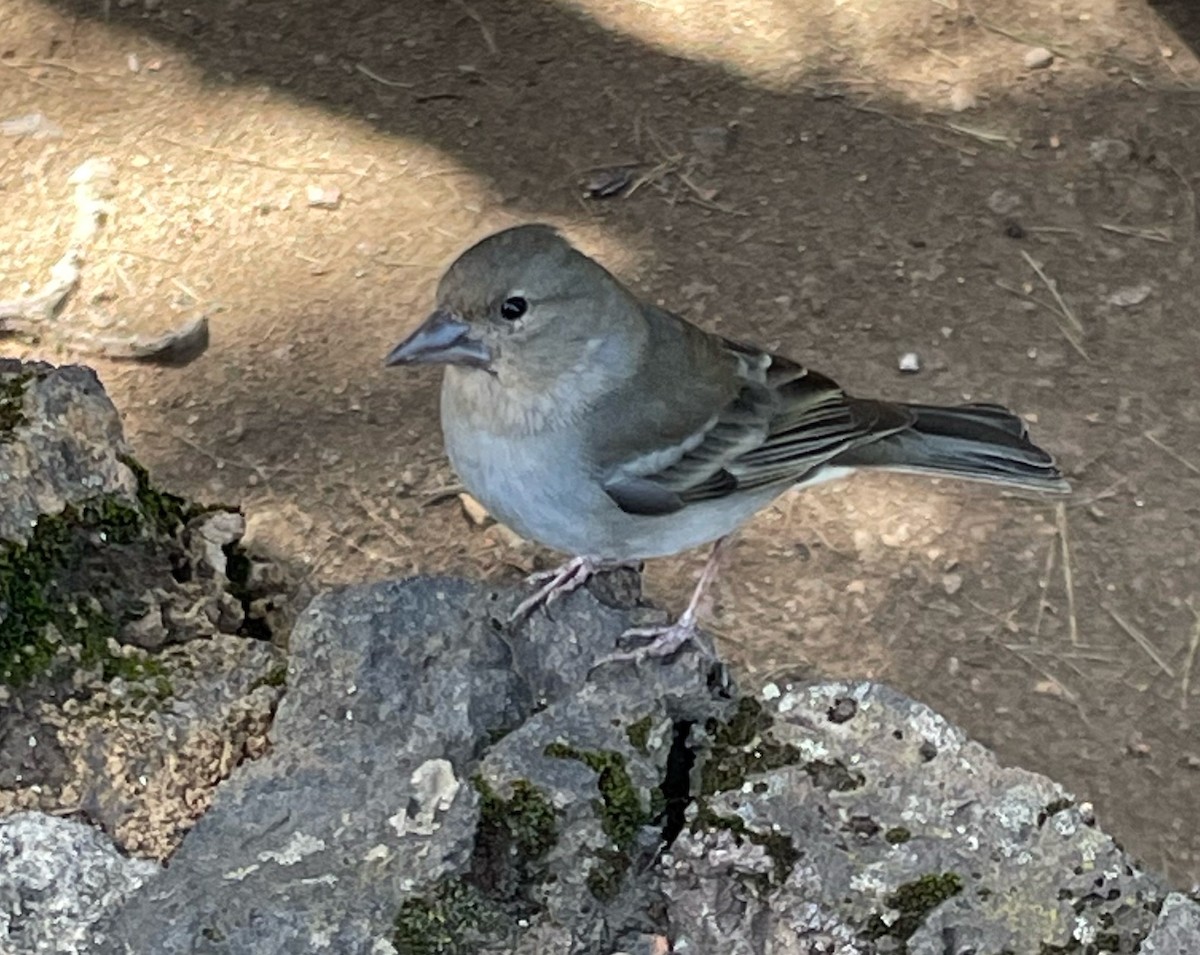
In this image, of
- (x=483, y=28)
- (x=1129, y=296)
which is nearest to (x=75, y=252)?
(x=483, y=28)

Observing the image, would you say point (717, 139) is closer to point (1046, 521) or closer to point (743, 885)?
point (1046, 521)

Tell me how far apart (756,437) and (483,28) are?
3.52 metres

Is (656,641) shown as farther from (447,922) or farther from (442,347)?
(442,347)

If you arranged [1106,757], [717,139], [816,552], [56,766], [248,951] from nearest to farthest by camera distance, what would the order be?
[248,951] < [56,766] < [1106,757] < [816,552] < [717,139]

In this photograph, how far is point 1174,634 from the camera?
4.71 m

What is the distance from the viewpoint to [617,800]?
2.39 meters

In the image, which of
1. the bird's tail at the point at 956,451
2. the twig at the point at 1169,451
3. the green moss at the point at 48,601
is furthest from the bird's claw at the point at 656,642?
the twig at the point at 1169,451

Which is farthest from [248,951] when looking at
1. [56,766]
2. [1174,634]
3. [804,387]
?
[1174,634]

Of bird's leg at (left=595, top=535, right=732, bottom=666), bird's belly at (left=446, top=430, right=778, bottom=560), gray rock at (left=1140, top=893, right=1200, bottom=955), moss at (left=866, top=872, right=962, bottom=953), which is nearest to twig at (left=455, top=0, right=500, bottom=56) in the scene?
bird's belly at (left=446, top=430, right=778, bottom=560)

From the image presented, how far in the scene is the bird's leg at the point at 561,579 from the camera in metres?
2.77

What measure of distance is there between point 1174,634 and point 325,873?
316 cm

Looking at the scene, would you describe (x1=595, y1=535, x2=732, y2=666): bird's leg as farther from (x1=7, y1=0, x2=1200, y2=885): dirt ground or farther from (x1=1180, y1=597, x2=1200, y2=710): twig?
(x1=1180, y1=597, x2=1200, y2=710): twig

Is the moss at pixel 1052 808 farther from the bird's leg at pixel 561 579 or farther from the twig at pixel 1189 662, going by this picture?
the twig at pixel 1189 662

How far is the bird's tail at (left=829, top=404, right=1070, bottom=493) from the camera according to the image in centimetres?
388
